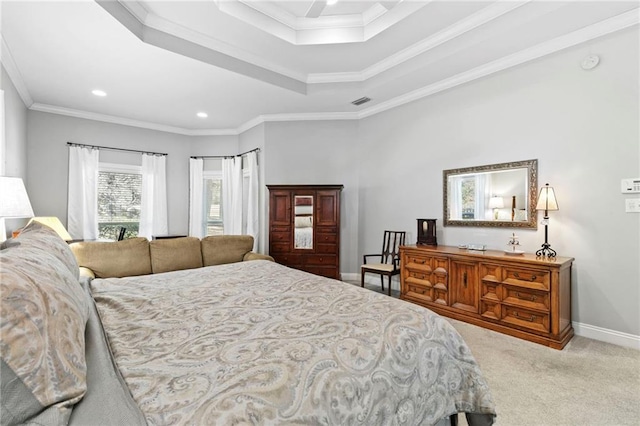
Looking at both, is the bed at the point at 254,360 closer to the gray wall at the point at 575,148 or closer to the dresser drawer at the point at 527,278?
the dresser drawer at the point at 527,278

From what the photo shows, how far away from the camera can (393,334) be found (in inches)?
46.5

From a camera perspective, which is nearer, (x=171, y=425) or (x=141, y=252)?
(x=171, y=425)

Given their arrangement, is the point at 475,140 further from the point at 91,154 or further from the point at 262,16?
the point at 91,154

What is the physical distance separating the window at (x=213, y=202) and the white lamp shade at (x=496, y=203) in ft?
15.1

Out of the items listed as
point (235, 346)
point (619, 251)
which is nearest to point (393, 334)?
point (235, 346)

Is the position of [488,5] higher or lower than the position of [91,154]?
higher

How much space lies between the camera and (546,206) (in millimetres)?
2811

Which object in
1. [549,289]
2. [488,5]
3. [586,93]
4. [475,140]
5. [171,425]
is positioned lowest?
[549,289]

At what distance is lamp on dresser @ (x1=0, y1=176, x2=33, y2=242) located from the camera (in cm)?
207

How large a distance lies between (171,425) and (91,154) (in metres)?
5.52

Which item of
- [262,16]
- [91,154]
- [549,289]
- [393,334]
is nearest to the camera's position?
[393,334]

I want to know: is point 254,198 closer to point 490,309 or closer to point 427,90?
point 427,90

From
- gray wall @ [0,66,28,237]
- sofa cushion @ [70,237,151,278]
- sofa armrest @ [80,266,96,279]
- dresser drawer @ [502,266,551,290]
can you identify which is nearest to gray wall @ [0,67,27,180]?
gray wall @ [0,66,28,237]

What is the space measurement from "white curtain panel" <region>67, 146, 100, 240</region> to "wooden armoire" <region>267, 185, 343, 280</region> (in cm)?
290
